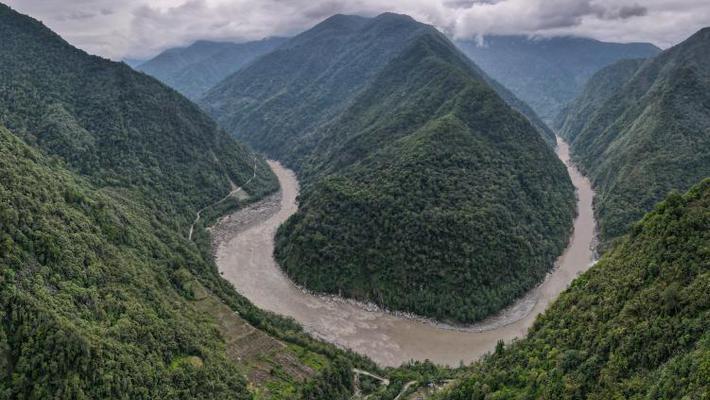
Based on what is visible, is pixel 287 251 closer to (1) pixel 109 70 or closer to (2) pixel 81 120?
(2) pixel 81 120

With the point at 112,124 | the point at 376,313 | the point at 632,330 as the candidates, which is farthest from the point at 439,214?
the point at 112,124

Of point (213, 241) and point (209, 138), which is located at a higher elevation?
point (209, 138)

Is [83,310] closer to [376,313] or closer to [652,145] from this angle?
[376,313]

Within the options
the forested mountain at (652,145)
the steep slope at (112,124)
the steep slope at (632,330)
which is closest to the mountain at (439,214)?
the forested mountain at (652,145)

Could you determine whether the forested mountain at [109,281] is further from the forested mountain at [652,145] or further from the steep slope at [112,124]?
the forested mountain at [652,145]

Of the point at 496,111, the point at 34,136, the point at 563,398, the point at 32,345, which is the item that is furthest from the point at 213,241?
the point at 563,398

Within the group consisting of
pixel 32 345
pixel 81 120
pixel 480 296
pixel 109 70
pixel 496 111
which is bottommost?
pixel 480 296

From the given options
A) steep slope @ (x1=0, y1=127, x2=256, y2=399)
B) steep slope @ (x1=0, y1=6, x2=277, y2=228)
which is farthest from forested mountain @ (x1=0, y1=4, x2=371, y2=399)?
steep slope @ (x1=0, y1=6, x2=277, y2=228)
